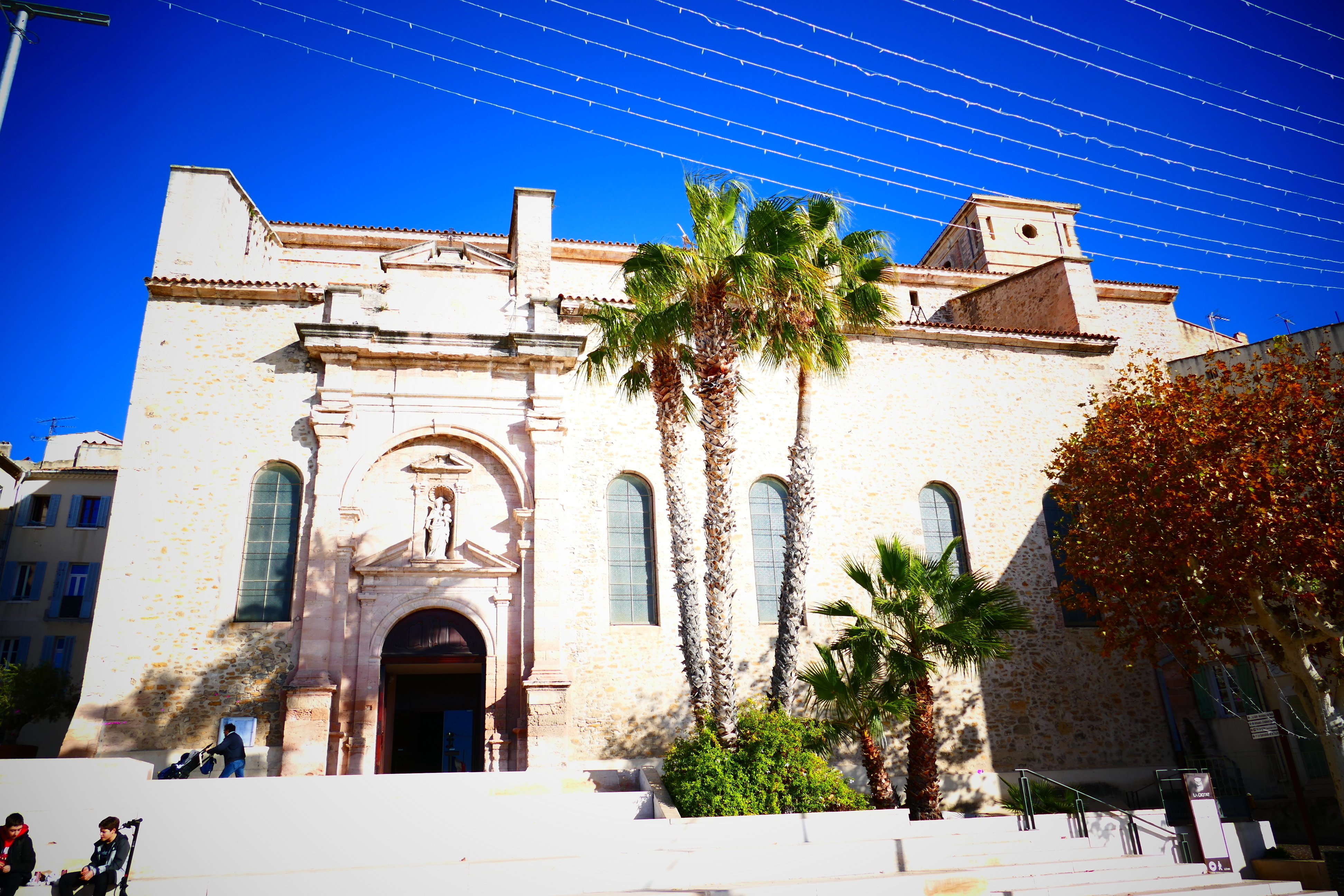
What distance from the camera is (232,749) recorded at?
11.7 metres

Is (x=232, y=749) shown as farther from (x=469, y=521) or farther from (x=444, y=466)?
(x=444, y=466)

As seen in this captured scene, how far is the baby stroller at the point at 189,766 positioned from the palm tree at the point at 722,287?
689 centimetres

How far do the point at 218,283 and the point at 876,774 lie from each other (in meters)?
13.4

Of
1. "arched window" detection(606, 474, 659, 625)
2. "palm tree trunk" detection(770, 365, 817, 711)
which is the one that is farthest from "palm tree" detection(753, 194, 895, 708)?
"arched window" detection(606, 474, 659, 625)

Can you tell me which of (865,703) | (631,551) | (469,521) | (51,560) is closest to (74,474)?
(51,560)

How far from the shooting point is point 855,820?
33.3 ft

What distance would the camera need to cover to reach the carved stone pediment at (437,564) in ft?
47.4

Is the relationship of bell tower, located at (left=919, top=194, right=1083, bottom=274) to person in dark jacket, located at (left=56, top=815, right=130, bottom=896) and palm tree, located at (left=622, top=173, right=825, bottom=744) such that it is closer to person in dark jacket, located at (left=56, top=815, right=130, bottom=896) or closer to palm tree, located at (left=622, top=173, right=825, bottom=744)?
palm tree, located at (left=622, top=173, right=825, bottom=744)

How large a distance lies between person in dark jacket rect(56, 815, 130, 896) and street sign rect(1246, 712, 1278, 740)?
13.6m

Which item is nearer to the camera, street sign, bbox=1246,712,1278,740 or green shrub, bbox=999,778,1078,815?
street sign, bbox=1246,712,1278,740

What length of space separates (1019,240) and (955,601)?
20.0 meters

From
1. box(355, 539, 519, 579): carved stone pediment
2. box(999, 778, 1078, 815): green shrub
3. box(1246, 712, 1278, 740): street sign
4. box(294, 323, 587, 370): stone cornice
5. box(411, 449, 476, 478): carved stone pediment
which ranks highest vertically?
box(294, 323, 587, 370): stone cornice

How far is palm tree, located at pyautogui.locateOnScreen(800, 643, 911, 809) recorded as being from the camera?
1163cm

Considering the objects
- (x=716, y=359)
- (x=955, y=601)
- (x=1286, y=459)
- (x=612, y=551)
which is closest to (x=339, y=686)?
(x=612, y=551)
